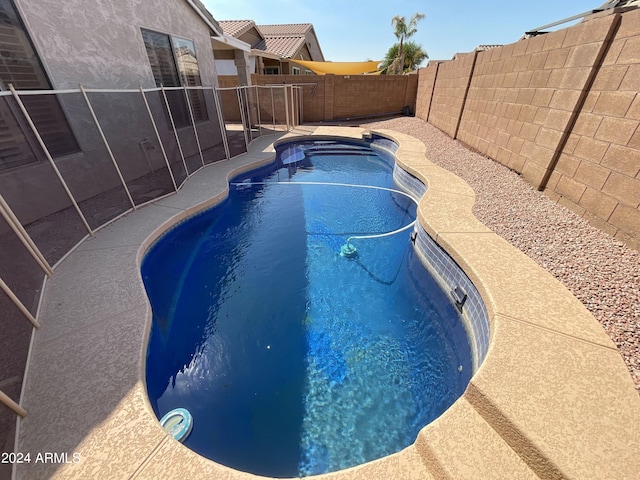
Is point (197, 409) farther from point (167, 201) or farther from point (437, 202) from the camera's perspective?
point (437, 202)

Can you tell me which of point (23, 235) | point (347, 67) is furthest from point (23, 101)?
point (347, 67)

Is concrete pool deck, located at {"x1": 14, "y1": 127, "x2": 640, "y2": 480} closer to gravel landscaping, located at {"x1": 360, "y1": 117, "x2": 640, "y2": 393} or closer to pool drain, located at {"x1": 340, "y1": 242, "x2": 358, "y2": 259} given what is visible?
gravel landscaping, located at {"x1": 360, "y1": 117, "x2": 640, "y2": 393}

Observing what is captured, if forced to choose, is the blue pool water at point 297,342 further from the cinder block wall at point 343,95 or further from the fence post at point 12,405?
the cinder block wall at point 343,95

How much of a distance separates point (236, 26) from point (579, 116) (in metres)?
18.4

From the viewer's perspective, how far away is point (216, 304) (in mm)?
4078

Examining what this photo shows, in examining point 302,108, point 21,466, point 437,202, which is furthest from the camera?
point 302,108

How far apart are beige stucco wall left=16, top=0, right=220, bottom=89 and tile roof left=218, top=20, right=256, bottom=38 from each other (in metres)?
8.58

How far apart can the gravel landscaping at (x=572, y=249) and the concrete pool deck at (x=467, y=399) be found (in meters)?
0.15

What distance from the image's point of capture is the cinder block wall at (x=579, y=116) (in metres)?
3.51

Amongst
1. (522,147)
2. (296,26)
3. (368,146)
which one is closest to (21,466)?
(522,147)

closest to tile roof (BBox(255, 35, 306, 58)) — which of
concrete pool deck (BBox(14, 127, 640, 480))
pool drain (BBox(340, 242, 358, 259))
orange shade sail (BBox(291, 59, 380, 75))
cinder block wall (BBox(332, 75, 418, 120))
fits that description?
orange shade sail (BBox(291, 59, 380, 75))

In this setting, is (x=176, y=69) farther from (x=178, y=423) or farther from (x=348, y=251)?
(x=178, y=423)

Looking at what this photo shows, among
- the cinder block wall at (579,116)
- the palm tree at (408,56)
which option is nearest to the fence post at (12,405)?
the cinder block wall at (579,116)

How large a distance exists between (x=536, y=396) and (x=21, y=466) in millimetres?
3825
